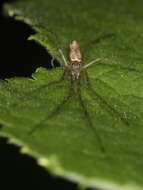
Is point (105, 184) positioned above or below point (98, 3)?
below

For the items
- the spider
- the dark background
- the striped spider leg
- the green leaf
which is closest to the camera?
the green leaf

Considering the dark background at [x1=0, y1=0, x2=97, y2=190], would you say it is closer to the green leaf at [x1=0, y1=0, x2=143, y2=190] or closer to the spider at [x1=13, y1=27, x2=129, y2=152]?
the spider at [x1=13, y1=27, x2=129, y2=152]

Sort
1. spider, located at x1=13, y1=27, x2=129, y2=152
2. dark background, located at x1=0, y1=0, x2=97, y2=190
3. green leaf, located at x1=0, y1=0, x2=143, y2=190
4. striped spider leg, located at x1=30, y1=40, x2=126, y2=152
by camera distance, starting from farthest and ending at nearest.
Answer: dark background, located at x1=0, y1=0, x2=97, y2=190, striped spider leg, located at x1=30, y1=40, x2=126, y2=152, spider, located at x1=13, y1=27, x2=129, y2=152, green leaf, located at x1=0, y1=0, x2=143, y2=190

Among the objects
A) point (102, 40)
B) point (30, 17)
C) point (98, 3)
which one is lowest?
point (102, 40)

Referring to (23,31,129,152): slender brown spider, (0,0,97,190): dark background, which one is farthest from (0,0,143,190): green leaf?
(0,0,97,190): dark background

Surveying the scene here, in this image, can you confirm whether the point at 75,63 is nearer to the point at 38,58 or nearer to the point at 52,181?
the point at 38,58

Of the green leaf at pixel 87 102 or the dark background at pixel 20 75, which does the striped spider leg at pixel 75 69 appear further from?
the dark background at pixel 20 75

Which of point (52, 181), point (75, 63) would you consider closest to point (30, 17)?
point (75, 63)

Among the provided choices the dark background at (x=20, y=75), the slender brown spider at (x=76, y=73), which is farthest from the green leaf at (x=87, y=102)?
the dark background at (x=20, y=75)
